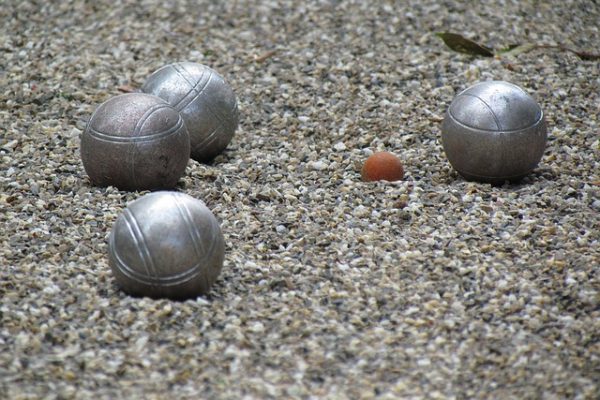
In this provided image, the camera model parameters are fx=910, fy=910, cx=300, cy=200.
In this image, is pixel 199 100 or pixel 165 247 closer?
pixel 165 247

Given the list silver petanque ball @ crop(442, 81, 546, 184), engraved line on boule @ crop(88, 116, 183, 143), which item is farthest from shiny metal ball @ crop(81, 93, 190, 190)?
silver petanque ball @ crop(442, 81, 546, 184)

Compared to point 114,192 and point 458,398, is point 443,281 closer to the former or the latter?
point 458,398

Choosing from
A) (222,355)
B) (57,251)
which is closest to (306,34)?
(57,251)

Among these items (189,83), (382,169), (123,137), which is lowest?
(382,169)

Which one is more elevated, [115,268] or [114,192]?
[115,268]

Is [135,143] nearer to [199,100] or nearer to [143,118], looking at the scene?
[143,118]

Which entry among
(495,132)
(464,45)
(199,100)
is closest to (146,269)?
(199,100)

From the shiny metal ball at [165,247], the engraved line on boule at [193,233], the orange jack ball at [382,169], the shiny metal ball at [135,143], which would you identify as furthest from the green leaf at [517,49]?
the engraved line on boule at [193,233]
